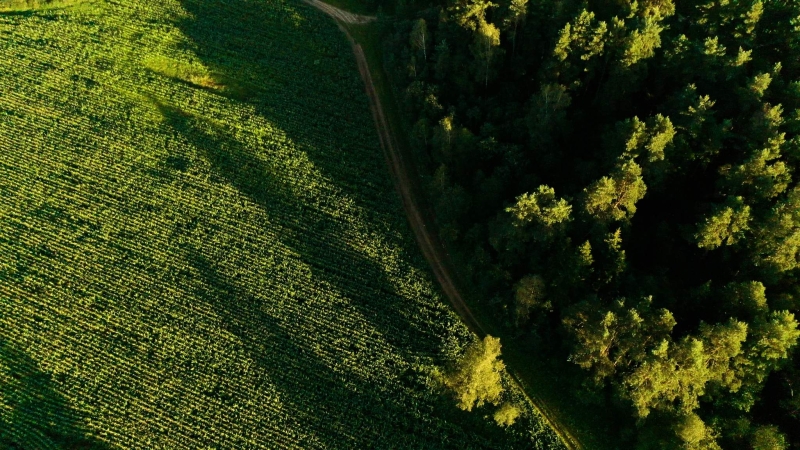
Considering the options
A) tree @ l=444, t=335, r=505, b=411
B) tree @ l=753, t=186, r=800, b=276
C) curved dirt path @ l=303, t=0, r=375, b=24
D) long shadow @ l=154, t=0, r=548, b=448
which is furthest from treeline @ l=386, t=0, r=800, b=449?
curved dirt path @ l=303, t=0, r=375, b=24

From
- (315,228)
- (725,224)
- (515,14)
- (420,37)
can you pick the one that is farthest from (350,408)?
(515,14)

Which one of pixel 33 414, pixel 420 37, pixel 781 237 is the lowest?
pixel 33 414

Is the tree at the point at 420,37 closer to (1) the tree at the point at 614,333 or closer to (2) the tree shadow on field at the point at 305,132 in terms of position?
(2) the tree shadow on field at the point at 305,132

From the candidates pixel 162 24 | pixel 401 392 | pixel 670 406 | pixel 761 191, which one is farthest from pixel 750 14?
pixel 162 24

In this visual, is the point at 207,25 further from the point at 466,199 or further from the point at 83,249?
the point at 466,199

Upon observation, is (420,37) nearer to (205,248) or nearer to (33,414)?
(205,248)

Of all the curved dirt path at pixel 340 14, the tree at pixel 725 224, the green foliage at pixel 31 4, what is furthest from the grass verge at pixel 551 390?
the green foliage at pixel 31 4
